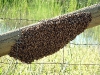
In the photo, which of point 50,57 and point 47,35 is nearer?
point 47,35

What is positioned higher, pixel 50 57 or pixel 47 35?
pixel 47 35

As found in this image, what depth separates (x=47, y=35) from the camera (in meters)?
2.23

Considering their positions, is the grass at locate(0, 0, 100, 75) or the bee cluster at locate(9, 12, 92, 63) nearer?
the bee cluster at locate(9, 12, 92, 63)

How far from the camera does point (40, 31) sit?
7.23 ft

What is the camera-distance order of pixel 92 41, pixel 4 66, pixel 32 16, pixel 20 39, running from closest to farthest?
pixel 20 39 < pixel 4 66 < pixel 92 41 < pixel 32 16

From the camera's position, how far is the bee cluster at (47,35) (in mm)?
2203

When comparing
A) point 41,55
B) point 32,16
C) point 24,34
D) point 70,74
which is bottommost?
point 70,74

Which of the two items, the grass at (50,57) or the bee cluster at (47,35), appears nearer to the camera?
the bee cluster at (47,35)

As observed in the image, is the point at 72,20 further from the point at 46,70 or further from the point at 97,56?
the point at 97,56

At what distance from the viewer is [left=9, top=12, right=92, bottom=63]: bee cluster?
2.20 metres

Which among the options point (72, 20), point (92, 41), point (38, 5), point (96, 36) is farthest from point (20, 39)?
point (38, 5)

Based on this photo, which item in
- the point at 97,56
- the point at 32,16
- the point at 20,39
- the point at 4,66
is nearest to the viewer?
the point at 20,39

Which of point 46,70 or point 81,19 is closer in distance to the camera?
point 81,19

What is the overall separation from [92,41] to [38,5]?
57.7 inches
